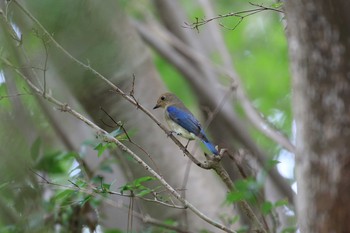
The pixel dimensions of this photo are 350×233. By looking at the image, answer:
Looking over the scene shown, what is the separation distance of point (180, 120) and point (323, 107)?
3293 mm

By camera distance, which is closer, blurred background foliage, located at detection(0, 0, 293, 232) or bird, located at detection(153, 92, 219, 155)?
blurred background foliage, located at detection(0, 0, 293, 232)

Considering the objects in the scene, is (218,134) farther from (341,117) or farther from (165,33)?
(341,117)

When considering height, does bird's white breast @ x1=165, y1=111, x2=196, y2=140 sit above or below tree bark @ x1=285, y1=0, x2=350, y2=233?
above

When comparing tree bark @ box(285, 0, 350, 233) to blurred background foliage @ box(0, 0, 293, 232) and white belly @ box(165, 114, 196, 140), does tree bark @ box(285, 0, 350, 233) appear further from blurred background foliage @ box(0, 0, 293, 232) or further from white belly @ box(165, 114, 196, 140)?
white belly @ box(165, 114, 196, 140)

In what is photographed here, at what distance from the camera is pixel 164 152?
4707mm

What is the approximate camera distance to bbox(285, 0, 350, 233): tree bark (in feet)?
6.72

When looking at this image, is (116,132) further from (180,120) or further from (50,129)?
(50,129)

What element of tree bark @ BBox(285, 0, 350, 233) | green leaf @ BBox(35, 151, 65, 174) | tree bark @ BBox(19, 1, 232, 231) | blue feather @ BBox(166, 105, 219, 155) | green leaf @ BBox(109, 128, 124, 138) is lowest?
tree bark @ BBox(285, 0, 350, 233)

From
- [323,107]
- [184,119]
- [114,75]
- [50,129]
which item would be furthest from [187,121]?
[323,107]

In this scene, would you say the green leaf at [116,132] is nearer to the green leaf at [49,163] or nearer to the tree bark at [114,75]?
the green leaf at [49,163]

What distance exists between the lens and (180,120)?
5.36 m

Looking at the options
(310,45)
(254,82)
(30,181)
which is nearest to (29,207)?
(30,181)

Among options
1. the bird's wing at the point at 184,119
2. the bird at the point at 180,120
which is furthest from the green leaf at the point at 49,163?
the bird's wing at the point at 184,119

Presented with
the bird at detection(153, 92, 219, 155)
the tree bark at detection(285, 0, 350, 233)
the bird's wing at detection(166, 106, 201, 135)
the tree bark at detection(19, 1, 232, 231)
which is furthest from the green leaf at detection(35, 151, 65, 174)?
the tree bark at detection(285, 0, 350, 233)
